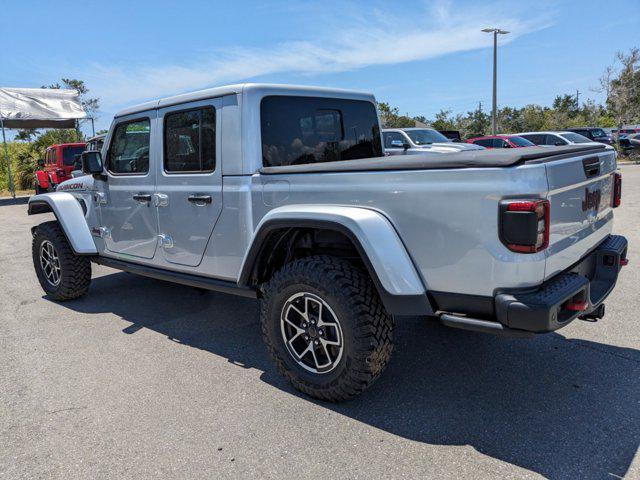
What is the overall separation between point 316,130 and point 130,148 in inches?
67.5

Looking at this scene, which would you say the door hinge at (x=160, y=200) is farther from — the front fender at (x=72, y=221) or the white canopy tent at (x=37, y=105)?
the white canopy tent at (x=37, y=105)

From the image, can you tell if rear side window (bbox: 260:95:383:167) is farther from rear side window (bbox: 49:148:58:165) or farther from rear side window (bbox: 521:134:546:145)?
rear side window (bbox: 521:134:546:145)

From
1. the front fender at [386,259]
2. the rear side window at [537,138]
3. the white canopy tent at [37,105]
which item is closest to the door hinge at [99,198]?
the front fender at [386,259]

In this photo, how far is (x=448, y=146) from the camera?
1255 cm

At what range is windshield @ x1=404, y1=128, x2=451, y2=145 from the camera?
1325 centimetres

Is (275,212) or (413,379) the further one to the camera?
(413,379)

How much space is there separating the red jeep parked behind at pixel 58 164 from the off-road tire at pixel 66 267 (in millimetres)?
11233

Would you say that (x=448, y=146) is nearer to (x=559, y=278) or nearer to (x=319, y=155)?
(x=319, y=155)

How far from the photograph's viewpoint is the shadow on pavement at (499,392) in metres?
2.54

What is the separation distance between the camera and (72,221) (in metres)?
5.00

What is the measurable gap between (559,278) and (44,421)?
9.91 ft

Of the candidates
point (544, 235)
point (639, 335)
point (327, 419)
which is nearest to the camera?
point (544, 235)

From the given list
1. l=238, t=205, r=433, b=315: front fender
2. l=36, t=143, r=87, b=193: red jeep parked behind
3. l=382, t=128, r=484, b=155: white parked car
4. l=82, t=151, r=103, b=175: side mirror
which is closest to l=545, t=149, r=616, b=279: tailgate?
l=238, t=205, r=433, b=315: front fender

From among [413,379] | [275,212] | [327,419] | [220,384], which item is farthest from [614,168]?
[220,384]
